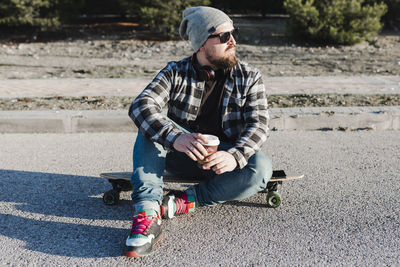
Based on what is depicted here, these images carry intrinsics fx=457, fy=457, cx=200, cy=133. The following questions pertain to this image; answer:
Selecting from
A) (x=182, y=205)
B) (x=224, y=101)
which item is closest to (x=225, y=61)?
(x=224, y=101)

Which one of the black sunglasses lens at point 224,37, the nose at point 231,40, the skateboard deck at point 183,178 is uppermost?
the black sunglasses lens at point 224,37

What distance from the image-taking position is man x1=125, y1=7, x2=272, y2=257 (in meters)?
2.87

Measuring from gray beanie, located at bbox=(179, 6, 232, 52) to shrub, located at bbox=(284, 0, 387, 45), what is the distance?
34.0ft

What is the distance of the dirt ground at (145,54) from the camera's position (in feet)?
30.7

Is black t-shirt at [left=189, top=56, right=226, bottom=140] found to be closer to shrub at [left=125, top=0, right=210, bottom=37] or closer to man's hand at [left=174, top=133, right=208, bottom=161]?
man's hand at [left=174, top=133, right=208, bottom=161]

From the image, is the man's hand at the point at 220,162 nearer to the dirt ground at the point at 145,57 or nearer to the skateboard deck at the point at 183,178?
the skateboard deck at the point at 183,178

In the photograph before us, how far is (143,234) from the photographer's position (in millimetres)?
2637

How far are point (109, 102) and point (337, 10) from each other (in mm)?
8734

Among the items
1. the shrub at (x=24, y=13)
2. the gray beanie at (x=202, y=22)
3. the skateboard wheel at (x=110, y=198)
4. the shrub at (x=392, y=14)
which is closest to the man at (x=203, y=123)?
the gray beanie at (x=202, y=22)

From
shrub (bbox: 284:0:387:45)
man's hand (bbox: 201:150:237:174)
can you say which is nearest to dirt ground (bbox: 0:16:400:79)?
shrub (bbox: 284:0:387:45)

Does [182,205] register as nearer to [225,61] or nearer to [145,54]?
[225,61]

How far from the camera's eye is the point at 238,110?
3135 mm

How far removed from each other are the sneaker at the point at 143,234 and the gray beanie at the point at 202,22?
114 centimetres

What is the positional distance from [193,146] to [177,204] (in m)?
0.59
